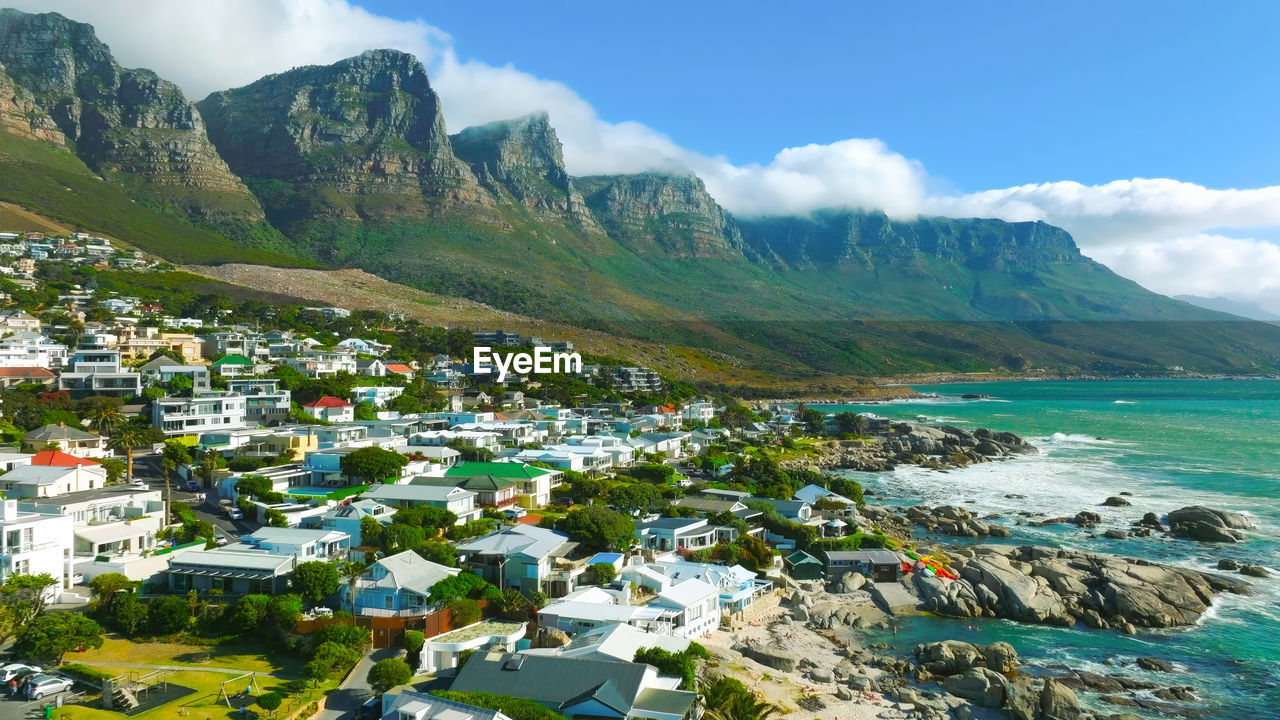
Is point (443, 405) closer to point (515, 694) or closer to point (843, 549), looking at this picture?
point (843, 549)

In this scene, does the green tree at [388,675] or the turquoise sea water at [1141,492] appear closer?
the green tree at [388,675]

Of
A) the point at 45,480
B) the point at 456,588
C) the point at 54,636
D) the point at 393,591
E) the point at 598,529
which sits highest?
the point at 45,480

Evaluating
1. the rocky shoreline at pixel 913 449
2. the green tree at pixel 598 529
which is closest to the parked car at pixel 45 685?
the green tree at pixel 598 529

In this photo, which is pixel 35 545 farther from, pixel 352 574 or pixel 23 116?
pixel 23 116

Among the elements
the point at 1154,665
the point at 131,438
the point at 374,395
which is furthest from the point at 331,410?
the point at 1154,665

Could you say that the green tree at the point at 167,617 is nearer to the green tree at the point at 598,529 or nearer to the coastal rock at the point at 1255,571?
the green tree at the point at 598,529

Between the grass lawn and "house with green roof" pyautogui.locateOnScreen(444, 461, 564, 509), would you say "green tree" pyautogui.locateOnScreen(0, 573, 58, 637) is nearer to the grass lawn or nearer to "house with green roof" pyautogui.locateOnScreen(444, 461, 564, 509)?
the grass lawn

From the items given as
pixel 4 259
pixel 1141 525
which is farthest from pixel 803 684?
pixel 4 259
